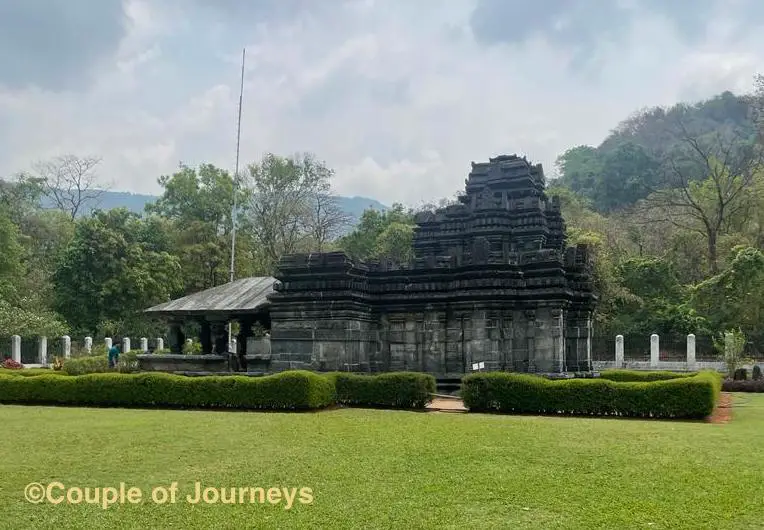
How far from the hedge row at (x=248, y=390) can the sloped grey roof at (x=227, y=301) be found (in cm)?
353

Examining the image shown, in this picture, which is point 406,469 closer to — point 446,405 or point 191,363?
point 446,405

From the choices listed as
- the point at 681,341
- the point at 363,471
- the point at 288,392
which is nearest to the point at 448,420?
the point at 288,392

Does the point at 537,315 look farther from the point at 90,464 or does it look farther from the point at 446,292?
the point at 90,464

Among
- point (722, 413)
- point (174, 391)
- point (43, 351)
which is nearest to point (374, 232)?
point (43, 351)

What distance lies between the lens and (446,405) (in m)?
15.9

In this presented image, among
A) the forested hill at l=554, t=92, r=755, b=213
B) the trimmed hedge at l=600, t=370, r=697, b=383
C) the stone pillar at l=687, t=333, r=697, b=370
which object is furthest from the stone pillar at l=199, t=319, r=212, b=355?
the forested hill at l=554, t=92, r=755, b=213

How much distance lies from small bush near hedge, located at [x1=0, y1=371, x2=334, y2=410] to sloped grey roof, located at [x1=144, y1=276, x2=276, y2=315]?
3484 mm

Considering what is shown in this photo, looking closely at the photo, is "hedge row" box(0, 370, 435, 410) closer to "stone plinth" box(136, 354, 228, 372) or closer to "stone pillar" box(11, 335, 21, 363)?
"stone plinth" box(136, 354, 228, 372)

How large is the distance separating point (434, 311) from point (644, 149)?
7486 centimetres

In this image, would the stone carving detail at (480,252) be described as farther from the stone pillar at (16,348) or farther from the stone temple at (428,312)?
the stone pillar at (16,348)

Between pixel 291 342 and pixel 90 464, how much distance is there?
9.92 m

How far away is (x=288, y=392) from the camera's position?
1452 cm

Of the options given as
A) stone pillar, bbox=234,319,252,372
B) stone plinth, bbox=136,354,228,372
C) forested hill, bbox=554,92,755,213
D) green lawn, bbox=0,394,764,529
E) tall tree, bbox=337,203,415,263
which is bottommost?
green lawn, bbox=0,394,764,529

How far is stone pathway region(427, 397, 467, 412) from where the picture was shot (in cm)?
1503
